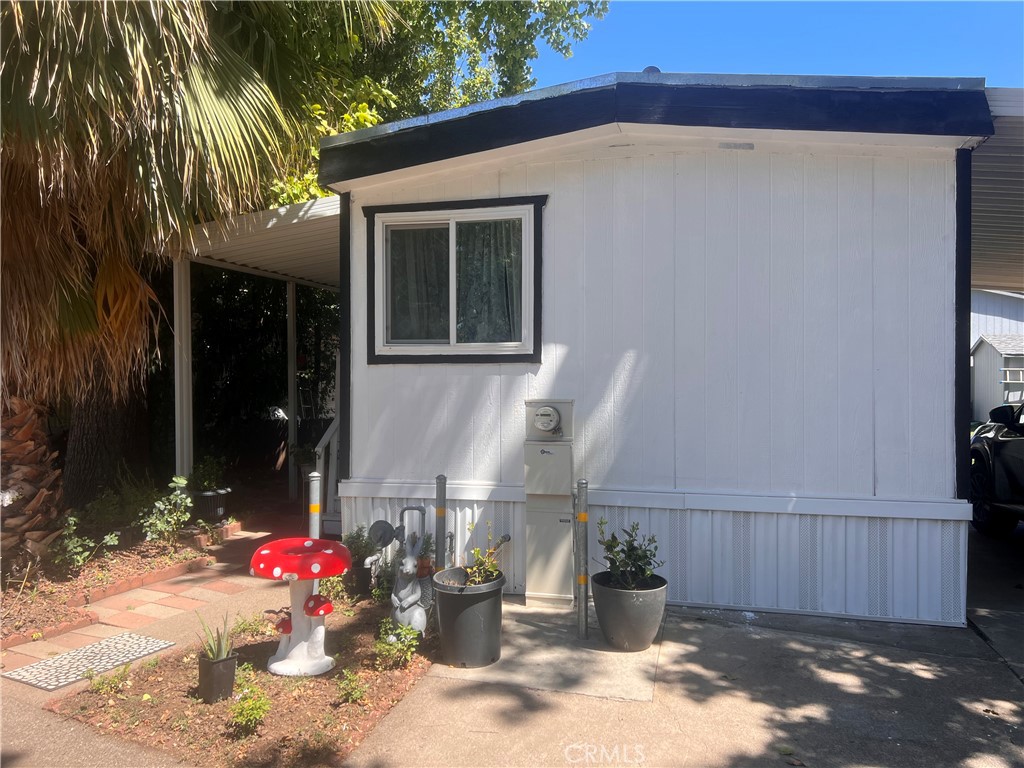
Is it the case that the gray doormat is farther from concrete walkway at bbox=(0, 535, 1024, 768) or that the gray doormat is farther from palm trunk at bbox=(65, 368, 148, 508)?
palm trunk at bbox=(65, 368, 148, 508)

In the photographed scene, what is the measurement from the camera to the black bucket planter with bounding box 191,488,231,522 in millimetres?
7605

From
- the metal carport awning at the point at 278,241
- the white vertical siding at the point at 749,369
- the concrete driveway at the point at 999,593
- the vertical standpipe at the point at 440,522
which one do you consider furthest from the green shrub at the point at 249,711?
the concrete driveway at the point at 999,593

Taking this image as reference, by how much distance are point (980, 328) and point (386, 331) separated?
72.6 feet

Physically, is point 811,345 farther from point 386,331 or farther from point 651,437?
point 386,331

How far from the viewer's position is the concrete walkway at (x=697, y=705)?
3480mm

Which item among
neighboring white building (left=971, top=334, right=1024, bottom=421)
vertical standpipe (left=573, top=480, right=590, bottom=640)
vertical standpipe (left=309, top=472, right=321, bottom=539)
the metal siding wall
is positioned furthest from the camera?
the metal siding wall

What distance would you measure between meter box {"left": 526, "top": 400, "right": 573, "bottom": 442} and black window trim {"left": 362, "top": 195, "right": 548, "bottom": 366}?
1.74ft

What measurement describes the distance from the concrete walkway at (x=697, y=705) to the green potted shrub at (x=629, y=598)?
0.40 feet

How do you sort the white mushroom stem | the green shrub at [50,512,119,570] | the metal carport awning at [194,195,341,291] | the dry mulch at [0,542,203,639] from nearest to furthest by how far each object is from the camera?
the white mushroom stem < the dry mulch at [0,542,203,639] < the green shrub at [50,512,119,570] < the metal carport awning at [194,195,341,291]

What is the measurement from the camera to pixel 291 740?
353cm

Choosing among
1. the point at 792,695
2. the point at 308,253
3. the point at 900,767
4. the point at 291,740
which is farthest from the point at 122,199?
the point at 900,767

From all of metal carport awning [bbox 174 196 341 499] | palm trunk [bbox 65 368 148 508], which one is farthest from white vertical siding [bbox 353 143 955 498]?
palm trunk [bbox 65 368 148 508]

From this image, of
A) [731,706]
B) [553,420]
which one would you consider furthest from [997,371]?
[731,706]

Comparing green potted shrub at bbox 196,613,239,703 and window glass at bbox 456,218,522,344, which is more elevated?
window glass at bbox 456,218,522,344
